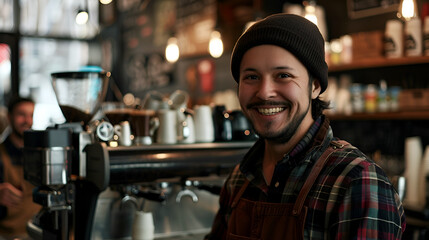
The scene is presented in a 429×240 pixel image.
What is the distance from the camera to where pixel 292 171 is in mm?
1371

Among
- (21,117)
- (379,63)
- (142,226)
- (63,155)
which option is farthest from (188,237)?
(379,63)

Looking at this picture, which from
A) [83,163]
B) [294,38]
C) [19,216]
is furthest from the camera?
[19,216]

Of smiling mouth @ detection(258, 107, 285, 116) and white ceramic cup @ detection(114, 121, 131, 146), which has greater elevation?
smiling mouth @ detection(258, 107, 285, 116)

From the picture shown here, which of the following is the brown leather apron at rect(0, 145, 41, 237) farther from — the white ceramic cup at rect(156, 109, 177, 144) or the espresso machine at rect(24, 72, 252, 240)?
the white ceramic cup at rect(156, 109, 177, 144)

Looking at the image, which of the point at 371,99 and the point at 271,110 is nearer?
the point at 271,110

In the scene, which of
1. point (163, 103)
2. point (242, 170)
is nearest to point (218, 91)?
point (163, 103)

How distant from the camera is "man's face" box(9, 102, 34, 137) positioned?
3.31 meters

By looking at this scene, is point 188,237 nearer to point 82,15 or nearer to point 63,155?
point 63,155

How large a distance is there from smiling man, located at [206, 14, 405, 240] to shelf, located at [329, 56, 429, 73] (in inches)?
78.4

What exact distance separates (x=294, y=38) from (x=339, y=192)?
41 centimetres

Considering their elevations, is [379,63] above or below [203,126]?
above

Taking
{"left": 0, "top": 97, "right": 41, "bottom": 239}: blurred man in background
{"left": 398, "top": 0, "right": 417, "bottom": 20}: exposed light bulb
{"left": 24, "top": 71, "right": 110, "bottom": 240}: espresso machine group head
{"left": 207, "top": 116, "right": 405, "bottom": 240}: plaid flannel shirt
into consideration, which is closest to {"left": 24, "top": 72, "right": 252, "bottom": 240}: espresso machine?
{"left": 24, "top": 71, "right": 110, "bottom": 240}: espresso machine group head

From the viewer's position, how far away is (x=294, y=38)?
1.32 metres

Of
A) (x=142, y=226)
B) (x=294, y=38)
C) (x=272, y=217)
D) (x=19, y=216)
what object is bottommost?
(x=19, y=216)
